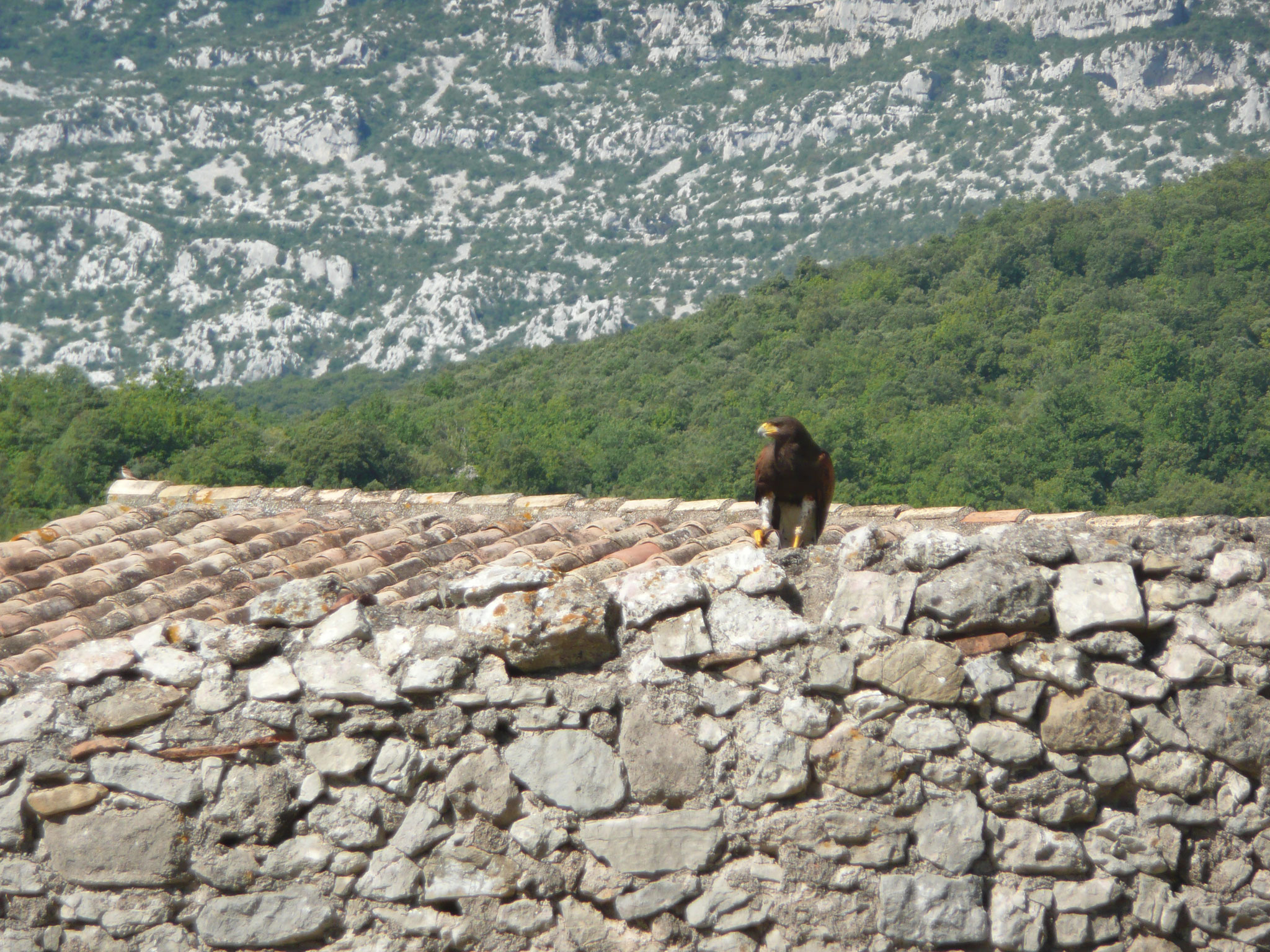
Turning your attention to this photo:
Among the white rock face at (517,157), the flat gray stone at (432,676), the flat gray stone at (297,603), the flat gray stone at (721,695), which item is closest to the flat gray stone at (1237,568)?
the flat gray stone at (721,695)

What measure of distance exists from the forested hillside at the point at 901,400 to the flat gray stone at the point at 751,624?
2680 cm

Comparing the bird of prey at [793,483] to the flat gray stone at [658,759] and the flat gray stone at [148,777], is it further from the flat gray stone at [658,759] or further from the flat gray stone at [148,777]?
the flat gray stone at [148,777]

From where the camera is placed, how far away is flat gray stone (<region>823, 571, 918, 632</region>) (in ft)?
12.0

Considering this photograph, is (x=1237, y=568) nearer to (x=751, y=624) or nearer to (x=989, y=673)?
(x=989, y=673)

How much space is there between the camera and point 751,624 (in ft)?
12.3

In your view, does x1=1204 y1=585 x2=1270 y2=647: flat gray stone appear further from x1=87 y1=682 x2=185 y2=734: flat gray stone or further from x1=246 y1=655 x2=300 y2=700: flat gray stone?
x1=87 y1=682 x2=185 y2=734: flat gray stone

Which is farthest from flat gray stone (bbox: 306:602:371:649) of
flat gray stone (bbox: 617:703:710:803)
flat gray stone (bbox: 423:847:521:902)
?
flat gray stone (bbox: 617:703:710:803)

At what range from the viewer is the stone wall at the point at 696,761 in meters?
3.47


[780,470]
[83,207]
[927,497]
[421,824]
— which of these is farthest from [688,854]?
[83,207]

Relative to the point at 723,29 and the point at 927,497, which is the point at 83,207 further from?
the point at 927,497

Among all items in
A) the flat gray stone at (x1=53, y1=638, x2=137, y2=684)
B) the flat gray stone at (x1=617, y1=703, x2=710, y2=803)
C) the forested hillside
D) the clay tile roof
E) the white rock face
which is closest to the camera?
the flat gray stone at (x1=617, y1=703, x2=710, y2=803)

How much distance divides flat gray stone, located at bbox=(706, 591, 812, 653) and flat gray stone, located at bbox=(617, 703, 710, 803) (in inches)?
13.2

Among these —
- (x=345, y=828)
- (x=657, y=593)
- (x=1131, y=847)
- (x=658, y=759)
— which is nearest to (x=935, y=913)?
(x=1131, y=847)

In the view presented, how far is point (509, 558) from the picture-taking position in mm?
4797
